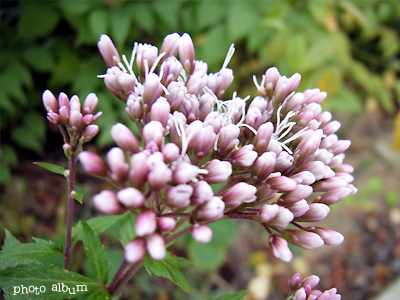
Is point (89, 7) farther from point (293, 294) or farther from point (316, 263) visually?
point (316, 263)

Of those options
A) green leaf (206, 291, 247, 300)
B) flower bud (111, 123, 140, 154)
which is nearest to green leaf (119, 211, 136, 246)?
green leaf (206, 291, 247, 300)

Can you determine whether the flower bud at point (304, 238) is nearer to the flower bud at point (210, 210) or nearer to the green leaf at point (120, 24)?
the flower bud at point (210, 210)

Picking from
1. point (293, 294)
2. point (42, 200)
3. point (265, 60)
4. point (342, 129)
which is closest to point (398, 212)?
point (342, 129)

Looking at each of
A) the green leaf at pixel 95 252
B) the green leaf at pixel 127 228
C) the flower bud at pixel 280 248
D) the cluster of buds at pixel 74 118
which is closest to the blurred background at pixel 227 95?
the green leaf at pixel 127 228

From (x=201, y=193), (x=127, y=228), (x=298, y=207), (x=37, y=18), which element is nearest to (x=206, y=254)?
(x=127, y=228)

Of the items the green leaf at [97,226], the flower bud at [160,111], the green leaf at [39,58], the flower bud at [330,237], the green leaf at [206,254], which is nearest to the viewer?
the flower bud at [160,111]

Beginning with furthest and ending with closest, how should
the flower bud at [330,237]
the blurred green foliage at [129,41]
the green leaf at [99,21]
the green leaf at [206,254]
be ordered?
the green leaf at [206,254]
the blurred green foliage at [129,41]
the green leaf at [99,21]
the flower bud at [330,237]
